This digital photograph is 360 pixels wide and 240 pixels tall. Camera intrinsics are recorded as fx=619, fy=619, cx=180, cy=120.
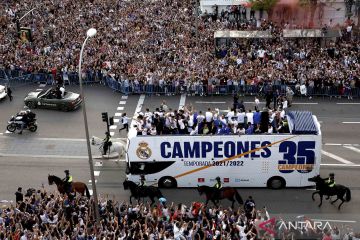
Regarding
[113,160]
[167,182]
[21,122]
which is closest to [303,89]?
[113,160]

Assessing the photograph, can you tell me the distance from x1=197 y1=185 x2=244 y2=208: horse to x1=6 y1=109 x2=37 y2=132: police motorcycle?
1300 cm

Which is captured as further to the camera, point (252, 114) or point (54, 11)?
point (54, 11)

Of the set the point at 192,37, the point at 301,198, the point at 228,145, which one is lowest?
the point at 301,198

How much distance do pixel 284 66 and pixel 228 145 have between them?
48.2ft

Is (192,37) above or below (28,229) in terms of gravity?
above

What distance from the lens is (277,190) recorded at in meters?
28.8

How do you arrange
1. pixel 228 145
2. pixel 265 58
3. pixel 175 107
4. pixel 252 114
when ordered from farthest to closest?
pixel 265 58 < pixel 175 107 < pixel 252 114 < pixel 228 145

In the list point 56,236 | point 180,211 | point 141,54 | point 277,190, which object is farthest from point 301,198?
point 141,54

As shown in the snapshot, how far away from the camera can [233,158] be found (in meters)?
27.8

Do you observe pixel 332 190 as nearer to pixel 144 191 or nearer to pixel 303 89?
pixel 144 191

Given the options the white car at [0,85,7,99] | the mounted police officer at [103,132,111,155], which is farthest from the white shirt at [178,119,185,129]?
the white car at [0,85,7,99]

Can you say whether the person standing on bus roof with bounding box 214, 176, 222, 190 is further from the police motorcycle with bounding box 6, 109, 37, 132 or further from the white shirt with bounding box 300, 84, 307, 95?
the white shirt with bounding box 300, 84, 307, 95

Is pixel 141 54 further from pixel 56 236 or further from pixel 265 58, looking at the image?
pixel 56 236

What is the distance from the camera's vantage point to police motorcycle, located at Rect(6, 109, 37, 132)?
1390 inches
